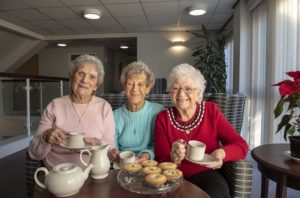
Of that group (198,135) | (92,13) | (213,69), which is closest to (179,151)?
(198,135)

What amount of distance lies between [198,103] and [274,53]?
1.82 m

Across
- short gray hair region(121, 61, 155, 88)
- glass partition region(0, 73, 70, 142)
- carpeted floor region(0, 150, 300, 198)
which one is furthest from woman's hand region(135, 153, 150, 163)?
glass partition region(0, 73, 70, 142)

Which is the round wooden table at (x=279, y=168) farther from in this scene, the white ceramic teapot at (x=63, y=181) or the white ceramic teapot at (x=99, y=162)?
the white ceramic teapot at (x=63, y=181)

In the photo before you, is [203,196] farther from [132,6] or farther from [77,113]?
[132,6]

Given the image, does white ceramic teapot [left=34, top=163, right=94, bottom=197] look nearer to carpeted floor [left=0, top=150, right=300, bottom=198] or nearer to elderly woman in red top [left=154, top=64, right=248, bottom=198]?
elderly woman in red top [left=154, top=64, right=248, bottom=198]

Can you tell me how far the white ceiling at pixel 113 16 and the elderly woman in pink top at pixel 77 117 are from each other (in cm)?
259

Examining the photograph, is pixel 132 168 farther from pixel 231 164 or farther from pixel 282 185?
pixel 282 185

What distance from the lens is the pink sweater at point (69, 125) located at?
1389 millimetres

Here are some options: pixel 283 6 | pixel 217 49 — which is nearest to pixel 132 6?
pixel 217 49

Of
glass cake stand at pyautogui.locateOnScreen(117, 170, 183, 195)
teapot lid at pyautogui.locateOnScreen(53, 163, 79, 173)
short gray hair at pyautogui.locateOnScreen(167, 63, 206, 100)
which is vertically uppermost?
short gray hair at pyautogui.locateOnScreen(167, 63, 206, 100)

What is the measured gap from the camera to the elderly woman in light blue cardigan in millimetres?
1512

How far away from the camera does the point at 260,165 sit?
1333 mm

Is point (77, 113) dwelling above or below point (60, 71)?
below

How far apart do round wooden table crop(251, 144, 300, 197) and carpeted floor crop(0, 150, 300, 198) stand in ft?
3.10
